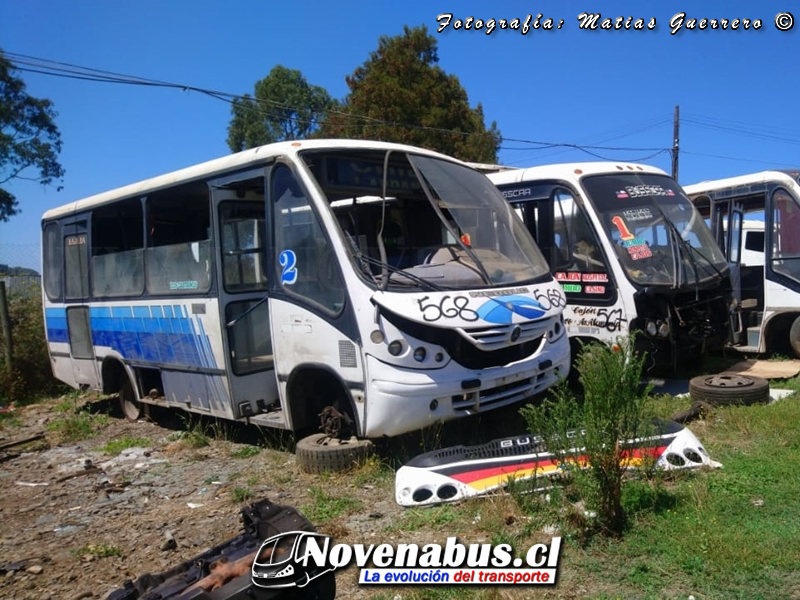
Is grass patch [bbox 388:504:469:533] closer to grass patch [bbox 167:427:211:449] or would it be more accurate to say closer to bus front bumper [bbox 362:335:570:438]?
bus front bumper [bbox 362:335:570:438]

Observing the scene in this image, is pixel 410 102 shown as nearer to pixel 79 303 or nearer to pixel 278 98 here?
pixel 79 303

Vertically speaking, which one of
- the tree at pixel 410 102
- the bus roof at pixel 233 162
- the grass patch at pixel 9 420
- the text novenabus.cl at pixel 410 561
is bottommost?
the grass patch at pixel 9 420

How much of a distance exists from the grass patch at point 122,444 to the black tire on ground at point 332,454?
115 inches

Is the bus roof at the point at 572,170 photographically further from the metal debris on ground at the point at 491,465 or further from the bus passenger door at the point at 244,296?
the metal debris on ground at the point at 491,465

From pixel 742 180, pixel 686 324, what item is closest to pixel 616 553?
pixel 686 324

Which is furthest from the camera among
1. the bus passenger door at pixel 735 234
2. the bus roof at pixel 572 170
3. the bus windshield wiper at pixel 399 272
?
the bus passenger door at pixel 735 234

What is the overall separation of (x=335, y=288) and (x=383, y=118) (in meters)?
16.5

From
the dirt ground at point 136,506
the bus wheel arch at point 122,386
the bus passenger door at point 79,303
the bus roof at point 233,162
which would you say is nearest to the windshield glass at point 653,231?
the bus roof at point 233,162

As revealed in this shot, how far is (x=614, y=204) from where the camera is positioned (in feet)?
26.3

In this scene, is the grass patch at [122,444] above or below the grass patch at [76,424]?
above

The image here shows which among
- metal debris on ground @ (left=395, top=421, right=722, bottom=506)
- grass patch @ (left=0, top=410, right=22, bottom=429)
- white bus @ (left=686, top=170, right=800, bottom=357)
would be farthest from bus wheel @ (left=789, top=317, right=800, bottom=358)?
Result: grass patch @ (left=0, top=410, right=22, bottom=429)

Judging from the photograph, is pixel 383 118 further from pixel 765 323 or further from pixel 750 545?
pixel 750 545

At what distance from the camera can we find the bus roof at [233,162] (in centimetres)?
605

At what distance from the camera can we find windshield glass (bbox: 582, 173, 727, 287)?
7691mm
